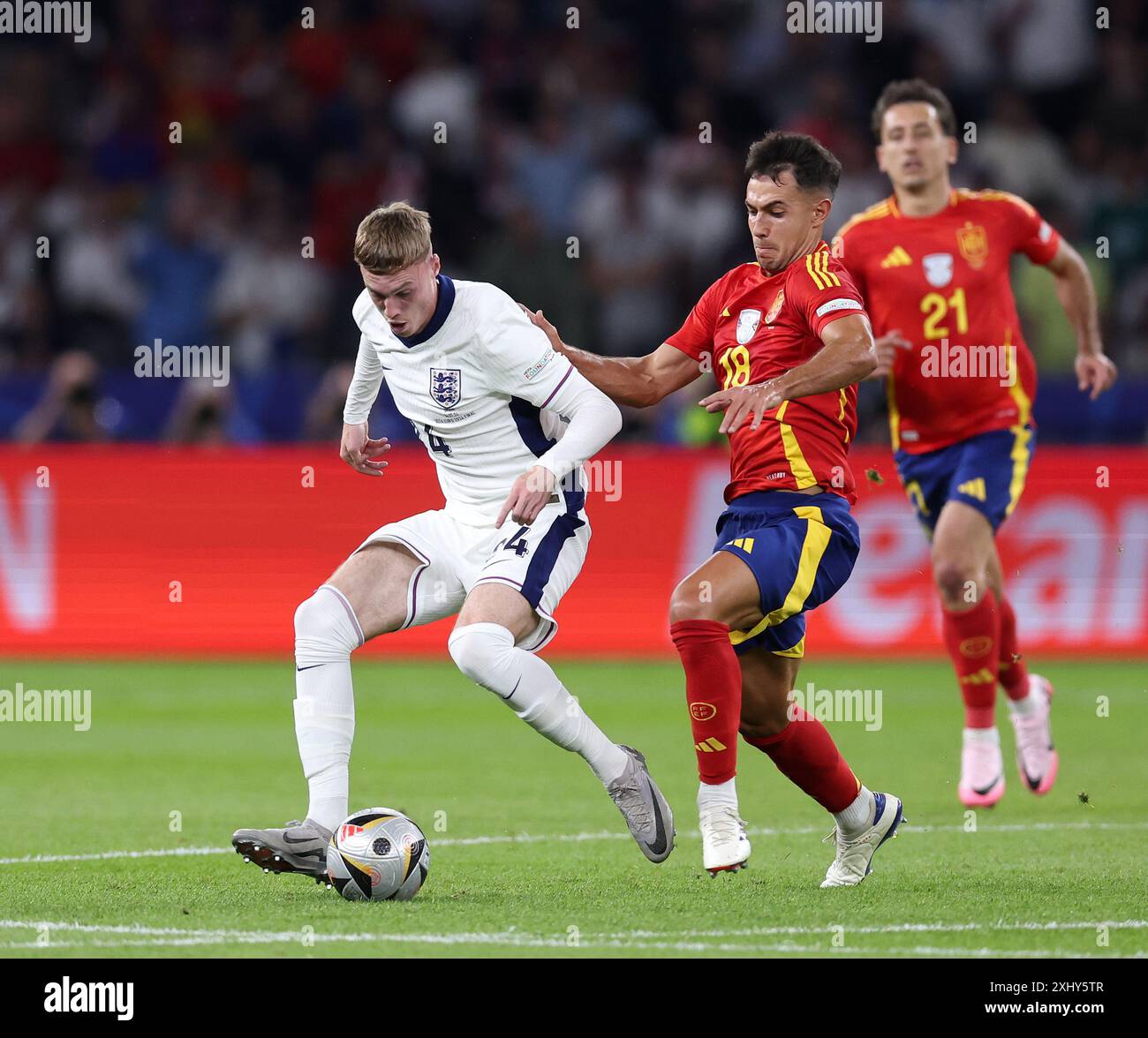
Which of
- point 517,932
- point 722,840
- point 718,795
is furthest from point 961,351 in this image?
point 517,932

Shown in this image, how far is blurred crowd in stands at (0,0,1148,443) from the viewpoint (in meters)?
15.3

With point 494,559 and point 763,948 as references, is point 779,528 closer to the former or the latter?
point 494,559

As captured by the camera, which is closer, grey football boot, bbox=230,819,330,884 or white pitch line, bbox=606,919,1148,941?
white pitch line, bbox=606,919,1148,941

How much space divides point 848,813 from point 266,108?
12461mm

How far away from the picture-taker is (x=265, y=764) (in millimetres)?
9125

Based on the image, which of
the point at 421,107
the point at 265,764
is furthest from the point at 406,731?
the point at 421,107

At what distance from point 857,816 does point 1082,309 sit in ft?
11.4

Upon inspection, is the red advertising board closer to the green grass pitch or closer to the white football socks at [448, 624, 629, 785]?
the green grass pitch

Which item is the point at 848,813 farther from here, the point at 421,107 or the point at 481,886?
the point at 421,107

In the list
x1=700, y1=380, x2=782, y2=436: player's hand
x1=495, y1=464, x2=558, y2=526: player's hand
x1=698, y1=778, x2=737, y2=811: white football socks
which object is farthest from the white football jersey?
x1=698, y1=778, x2=737, y2=811: white football socks

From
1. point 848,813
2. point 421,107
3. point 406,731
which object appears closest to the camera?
point 848,813

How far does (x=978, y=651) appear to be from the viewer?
8219 mm

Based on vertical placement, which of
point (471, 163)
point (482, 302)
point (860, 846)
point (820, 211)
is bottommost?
point (860, 846)

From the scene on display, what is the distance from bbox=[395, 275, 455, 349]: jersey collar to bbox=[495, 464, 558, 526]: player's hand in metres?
0.66
